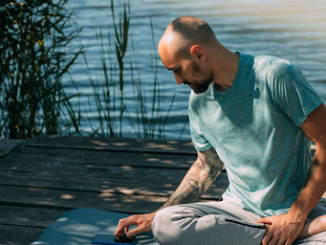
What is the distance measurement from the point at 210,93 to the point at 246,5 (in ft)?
34.3

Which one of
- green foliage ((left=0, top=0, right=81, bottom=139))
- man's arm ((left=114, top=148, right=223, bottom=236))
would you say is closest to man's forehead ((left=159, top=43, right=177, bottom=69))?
man's arm ((left=114, top=148, right=223, bottom=236))

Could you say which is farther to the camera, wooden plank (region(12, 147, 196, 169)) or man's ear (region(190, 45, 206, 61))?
wooden plank (region(12, 147, 196, 169))

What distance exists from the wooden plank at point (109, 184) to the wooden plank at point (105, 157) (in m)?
0.23

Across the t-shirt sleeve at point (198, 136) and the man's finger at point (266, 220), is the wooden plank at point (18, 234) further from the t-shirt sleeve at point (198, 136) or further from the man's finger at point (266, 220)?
the man's finger at point (266, 220)

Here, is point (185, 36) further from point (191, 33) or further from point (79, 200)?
point (79, 200)

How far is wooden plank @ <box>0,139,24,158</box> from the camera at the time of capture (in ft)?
10.6

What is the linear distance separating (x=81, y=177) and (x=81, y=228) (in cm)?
69

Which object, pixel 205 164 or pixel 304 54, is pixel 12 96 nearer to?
pixel 205 164

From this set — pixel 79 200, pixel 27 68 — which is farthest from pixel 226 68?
pixel 27 68

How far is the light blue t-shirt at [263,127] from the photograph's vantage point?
161cm

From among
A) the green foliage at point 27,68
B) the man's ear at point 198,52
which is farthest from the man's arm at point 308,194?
the green foliage at point 27,68

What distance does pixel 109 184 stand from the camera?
2.76m

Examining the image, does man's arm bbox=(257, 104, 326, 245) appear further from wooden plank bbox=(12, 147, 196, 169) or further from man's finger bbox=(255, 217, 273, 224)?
wooden plank bbox=(12, 147, 196, 169)

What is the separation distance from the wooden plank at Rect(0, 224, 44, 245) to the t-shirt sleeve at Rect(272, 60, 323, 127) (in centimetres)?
129
